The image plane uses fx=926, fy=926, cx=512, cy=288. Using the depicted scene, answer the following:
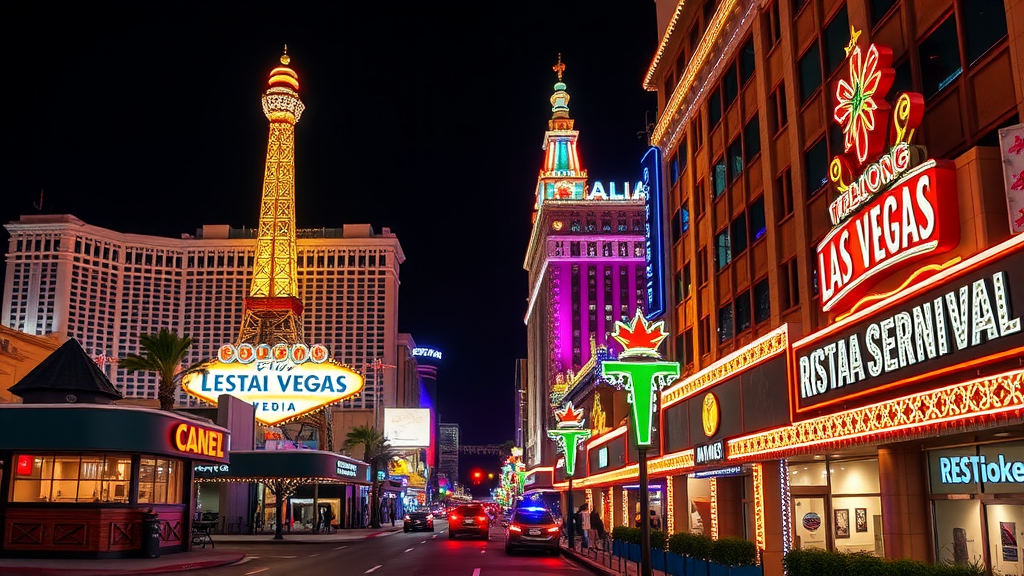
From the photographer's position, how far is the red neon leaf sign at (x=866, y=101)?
16562 mm

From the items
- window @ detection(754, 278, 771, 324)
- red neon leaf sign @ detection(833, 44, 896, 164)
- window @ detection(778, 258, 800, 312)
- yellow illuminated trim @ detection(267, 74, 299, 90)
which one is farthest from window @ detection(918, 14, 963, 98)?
yellow illuminated trim @ detection(267, 74, 299, 90)

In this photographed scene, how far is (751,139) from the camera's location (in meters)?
27.6

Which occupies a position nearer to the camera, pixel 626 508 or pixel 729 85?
pixel 729 85

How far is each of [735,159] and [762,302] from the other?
522 centimetres

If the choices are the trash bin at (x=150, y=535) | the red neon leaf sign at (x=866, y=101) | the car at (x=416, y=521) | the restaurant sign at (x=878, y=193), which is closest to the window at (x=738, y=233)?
the restaurant sign at (x=878, y=193)

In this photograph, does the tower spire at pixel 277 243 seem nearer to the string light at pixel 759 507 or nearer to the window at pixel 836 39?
the string light at pixel 759 507

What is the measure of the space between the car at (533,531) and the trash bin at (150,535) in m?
12.7

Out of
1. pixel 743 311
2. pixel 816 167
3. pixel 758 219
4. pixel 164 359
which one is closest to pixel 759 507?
pixel 743 311

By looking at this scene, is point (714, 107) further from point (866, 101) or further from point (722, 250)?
point (866, 101)

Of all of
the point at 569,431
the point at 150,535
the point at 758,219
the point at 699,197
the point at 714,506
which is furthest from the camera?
the point at 569,431

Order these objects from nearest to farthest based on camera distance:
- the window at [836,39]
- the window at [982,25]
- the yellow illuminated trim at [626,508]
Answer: the window at [982,25] → the window at [836,39] → the yellow illuminated trim at [626,508]

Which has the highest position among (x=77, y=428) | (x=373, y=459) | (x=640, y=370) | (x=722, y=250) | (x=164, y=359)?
(x=722, y=250)

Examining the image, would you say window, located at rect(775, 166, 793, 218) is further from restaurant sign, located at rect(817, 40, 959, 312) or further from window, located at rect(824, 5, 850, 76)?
restaurant sign, located at rect(817, 40, 959, 312)

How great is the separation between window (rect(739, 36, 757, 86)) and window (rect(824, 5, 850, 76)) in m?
5.93
